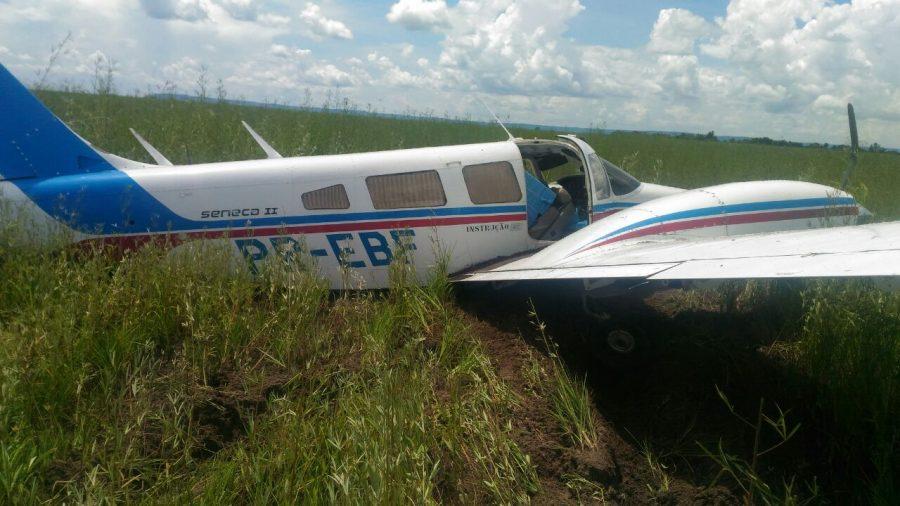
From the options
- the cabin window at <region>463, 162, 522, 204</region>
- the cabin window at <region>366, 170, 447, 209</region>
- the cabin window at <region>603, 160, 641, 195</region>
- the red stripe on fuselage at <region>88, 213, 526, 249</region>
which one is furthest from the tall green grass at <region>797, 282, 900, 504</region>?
the cabin window at <region>366, 170, 447, 209</region>

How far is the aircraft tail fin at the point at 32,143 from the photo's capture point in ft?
17.8

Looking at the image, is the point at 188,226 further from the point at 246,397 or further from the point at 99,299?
the point at 246,397

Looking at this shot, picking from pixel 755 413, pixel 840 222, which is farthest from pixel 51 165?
pixel 840 222

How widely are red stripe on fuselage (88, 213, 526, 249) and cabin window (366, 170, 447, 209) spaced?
Answer: 0.53ft

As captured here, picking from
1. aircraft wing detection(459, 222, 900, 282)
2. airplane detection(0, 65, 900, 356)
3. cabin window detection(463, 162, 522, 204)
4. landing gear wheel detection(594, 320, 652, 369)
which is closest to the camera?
aircraft wing detection(459, 222, 900, 282)

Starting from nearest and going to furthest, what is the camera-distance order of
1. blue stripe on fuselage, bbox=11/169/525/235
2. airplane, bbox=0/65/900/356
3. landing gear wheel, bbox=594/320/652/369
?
landing gear wheel, bbox=594/320/652/369, airplane, bbox=0/65/900/356, blue stripe on fuselage, bbox=11/169/525/235

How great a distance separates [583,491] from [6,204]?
5.37 meters

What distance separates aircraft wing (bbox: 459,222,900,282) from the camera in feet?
9.69

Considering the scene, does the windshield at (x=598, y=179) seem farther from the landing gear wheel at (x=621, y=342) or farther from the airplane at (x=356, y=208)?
the landing gear wheel at (x=621, y=342)

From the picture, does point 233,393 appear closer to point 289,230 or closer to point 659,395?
point 289,230

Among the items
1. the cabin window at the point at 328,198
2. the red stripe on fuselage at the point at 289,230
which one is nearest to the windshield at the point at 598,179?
the red stripe on fuselage at the point at 289,230

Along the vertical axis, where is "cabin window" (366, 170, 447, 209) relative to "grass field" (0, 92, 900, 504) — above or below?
above

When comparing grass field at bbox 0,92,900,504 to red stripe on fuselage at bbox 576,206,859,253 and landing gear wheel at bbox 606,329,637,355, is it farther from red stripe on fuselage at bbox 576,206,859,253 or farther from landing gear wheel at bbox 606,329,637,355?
red stripe on fuselage at bbox 576,206,859,253

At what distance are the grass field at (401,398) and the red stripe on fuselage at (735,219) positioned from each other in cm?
67
